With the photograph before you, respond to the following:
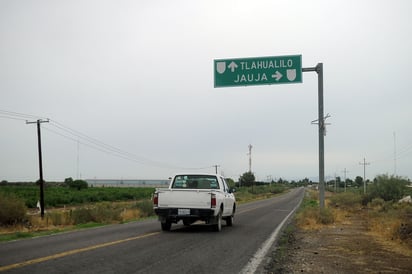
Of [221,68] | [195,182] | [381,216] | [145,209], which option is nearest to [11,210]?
[145,209]

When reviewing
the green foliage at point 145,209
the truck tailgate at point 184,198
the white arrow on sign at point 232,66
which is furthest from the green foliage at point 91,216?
the white arrow on sign at point 232,66

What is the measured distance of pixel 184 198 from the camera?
15430 mm

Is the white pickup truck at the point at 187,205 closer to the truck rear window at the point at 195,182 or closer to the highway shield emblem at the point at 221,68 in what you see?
the truck rear window at the point at 195,182

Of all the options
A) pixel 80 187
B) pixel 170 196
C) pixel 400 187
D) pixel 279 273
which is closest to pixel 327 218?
pixel 170 196

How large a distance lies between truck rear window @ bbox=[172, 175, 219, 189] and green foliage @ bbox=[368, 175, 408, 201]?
107 feet

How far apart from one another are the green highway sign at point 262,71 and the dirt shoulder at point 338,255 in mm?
6924

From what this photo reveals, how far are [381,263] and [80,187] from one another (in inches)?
4292

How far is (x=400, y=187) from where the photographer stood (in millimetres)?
44719

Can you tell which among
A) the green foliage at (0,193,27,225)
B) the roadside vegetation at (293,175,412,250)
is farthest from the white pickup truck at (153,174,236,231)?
the green foliage at (0,193,27,225)

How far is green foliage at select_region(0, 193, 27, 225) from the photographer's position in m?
22.6

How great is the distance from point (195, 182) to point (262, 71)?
5.72m

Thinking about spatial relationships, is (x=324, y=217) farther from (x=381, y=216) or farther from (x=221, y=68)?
A: (x=221, y=68)

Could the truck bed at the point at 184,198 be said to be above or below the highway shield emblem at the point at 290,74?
below

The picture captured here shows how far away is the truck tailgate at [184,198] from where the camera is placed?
15336 mm
